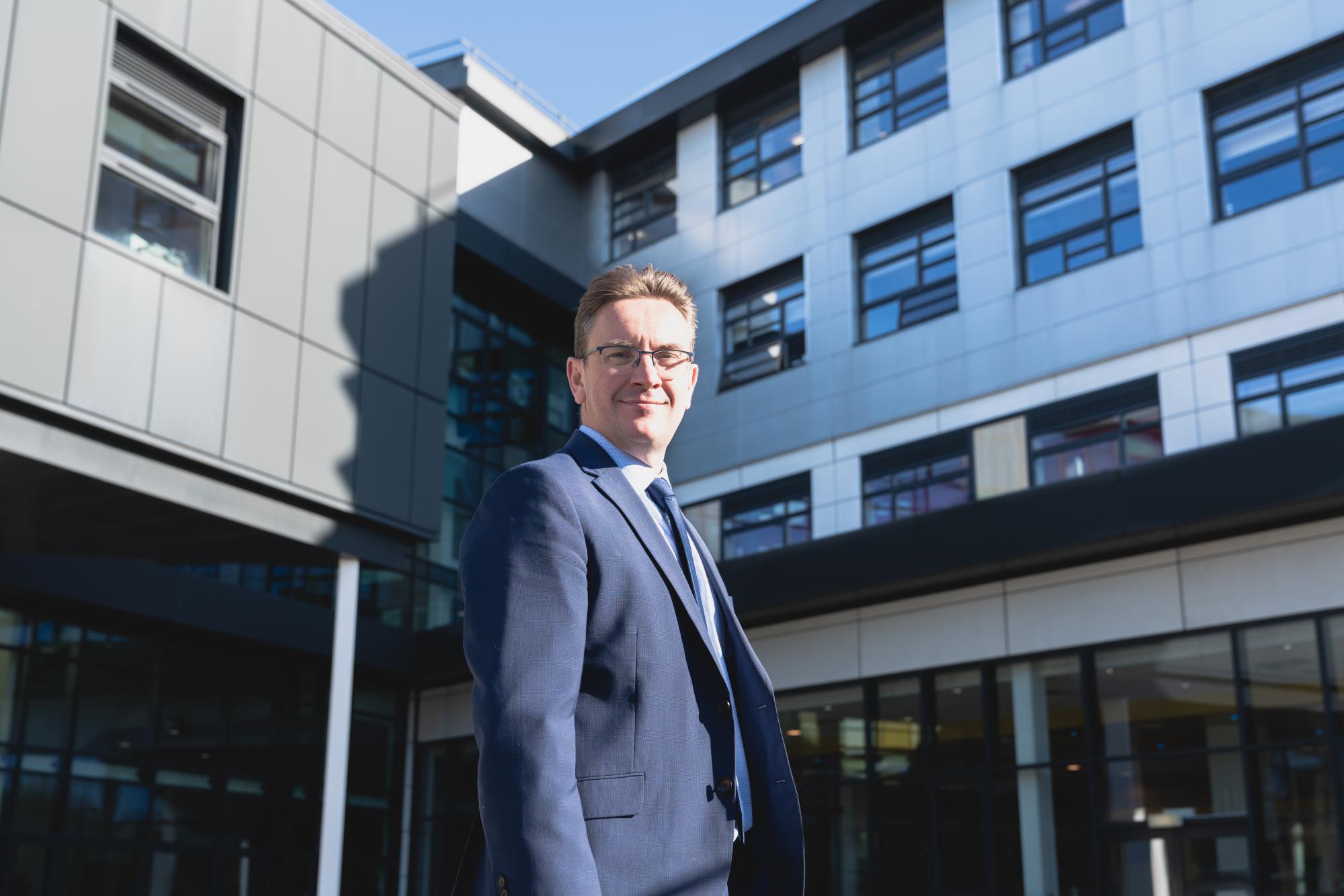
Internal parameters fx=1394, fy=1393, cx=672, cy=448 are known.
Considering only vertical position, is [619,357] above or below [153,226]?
below

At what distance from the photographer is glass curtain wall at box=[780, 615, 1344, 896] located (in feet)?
50.4

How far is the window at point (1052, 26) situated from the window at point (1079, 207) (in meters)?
1.69

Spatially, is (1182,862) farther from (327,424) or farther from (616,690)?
(616,690)

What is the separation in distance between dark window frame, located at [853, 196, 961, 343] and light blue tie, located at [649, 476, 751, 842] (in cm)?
1901

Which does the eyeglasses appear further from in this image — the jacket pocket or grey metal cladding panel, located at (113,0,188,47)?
grey metal cladding panel, located at (113,0,188,47)

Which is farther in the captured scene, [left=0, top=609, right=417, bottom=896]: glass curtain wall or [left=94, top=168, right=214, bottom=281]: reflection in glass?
[left=0, top=609, right=417, bottom=896]: glass curtain wall

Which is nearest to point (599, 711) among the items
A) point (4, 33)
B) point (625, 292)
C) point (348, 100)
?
point (625, 292)

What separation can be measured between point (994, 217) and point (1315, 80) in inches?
190

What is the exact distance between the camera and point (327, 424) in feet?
43.0

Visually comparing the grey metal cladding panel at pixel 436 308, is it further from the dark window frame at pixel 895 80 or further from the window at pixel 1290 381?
the dark window frame at pixel 895 80

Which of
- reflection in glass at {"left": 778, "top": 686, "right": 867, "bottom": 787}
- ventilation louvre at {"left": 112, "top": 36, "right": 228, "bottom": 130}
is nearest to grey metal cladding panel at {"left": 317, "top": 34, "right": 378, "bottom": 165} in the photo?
ventilation louvre at {"left": 112, "top": 36, "right": 228, "bottom": 130}

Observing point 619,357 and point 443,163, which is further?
point 443,163

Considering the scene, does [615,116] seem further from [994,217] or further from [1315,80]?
[1315,80]

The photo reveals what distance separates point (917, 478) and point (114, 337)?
12936mm
